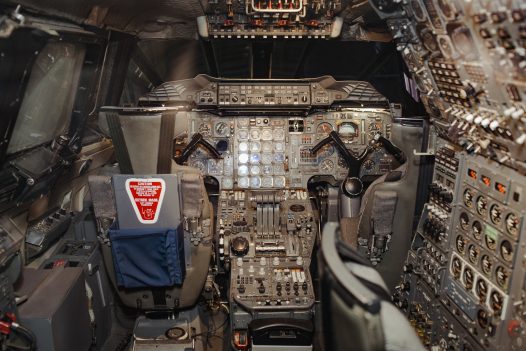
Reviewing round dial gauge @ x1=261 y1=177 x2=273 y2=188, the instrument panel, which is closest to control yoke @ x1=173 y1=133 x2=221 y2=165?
the instrument panel

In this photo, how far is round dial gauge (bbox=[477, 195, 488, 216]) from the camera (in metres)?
3.45

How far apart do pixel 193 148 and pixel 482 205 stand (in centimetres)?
327

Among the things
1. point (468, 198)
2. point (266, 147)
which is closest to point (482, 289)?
point (468, 198)

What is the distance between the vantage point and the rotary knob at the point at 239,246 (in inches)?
191

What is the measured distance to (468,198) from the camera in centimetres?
370

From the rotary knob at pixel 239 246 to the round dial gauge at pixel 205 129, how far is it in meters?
1.54

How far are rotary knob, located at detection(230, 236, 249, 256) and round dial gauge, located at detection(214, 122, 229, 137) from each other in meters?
1.52

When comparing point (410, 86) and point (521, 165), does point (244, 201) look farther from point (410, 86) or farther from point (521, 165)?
point (521, 165)

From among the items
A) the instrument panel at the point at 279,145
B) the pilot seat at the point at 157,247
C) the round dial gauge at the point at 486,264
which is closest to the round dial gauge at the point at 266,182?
the instrument panel at the point at 279,145

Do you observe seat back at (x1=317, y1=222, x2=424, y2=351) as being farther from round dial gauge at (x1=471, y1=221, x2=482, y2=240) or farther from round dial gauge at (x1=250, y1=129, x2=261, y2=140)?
round dial gauge at (x1=250, y1=129, x2=261, y2=140)

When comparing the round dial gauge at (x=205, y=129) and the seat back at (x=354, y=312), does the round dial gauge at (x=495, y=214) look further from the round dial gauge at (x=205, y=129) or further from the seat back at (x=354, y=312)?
the round dial gauge at (x=205, y=129)

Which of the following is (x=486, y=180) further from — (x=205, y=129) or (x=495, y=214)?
(x=205, y=129)

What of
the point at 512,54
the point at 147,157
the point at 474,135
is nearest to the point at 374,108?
the point at 474,135

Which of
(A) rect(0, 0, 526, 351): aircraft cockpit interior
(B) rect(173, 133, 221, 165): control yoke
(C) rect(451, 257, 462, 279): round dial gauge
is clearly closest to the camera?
(A) rect(0, 0, 526, 351): aircraft cockpit interior
